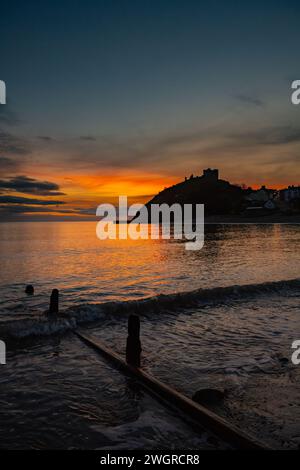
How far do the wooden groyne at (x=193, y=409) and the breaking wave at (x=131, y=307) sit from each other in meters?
4.04

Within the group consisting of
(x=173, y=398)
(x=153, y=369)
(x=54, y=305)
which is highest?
(x=54, y=305)

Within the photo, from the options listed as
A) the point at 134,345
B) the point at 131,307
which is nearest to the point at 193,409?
the point at 134,345

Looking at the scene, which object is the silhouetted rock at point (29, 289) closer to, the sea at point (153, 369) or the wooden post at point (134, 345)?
the sea at point (153, 369)

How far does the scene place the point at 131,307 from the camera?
51.1 ft

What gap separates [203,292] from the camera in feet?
59.4

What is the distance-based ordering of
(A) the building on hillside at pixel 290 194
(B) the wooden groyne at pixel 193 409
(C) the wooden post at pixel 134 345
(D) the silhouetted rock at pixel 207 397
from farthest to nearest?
(A) the building on hillside at pixel 290 194 → (C) the wooden post at pixel 134 345 → (D) the silhouetted rock at pixel 207 397 → (B) the wooden groyne at pixel 193 409

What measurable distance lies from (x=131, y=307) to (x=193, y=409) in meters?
9.60

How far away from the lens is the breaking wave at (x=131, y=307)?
469 inches

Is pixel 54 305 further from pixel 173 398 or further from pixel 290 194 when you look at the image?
pixel 290 194

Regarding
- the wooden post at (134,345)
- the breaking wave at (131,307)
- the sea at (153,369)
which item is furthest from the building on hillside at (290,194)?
the wooden post at (134,345)

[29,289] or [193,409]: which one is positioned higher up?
[193,409]

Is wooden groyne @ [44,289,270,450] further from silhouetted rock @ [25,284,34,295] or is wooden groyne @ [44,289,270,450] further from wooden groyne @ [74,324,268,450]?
silhouetted rock @ [25,284,34,295]

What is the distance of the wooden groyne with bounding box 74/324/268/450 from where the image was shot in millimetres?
5129

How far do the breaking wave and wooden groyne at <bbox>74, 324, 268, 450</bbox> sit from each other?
13.3ft
